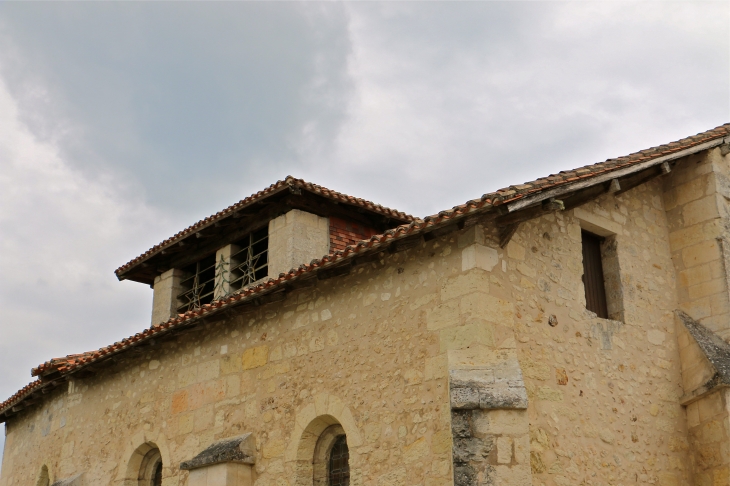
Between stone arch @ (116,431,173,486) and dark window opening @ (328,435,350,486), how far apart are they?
3.50 meters

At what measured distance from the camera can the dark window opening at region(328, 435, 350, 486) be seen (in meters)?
10.0

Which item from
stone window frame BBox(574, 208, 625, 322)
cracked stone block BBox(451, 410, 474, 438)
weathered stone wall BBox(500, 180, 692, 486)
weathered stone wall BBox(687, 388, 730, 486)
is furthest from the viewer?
stone window frame BBox(574, 208, 625, 322)

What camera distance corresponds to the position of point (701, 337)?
10.8 meters

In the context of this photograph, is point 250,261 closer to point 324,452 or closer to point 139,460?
point 139,460

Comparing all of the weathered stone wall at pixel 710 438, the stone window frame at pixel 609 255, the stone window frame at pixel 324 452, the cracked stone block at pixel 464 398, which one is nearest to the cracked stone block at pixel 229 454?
the stone window frame at pixel 324 452

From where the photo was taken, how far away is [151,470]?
504 inches

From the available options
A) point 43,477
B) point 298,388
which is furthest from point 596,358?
point 43,477

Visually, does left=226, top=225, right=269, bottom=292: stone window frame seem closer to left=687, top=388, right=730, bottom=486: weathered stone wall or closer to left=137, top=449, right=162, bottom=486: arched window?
left=137, top=449, right=162, bottom=486: arched window

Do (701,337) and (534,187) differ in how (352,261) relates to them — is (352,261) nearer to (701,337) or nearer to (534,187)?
(534,187)

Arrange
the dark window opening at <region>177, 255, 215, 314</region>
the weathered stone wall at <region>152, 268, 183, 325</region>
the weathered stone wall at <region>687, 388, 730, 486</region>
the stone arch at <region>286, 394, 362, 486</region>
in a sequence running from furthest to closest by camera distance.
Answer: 1. the weathered stone wall at <region>152, 268, 183, 325</region>
2. the dark window opening at <region>177, 255, 215, 314</region>
3. the stone arch at <region>286, 394, 362, 486</region>
4. the weathered stone wall at <region>687, 388, 730, 486</region>

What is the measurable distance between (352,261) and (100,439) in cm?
618

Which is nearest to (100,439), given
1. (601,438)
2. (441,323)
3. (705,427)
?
(441,323)

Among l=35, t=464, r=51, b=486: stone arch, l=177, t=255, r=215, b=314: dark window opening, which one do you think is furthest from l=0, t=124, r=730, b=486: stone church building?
l=177, t=255, r=215, b=314: dark window opening

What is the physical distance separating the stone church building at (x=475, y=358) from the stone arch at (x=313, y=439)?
25 mm
